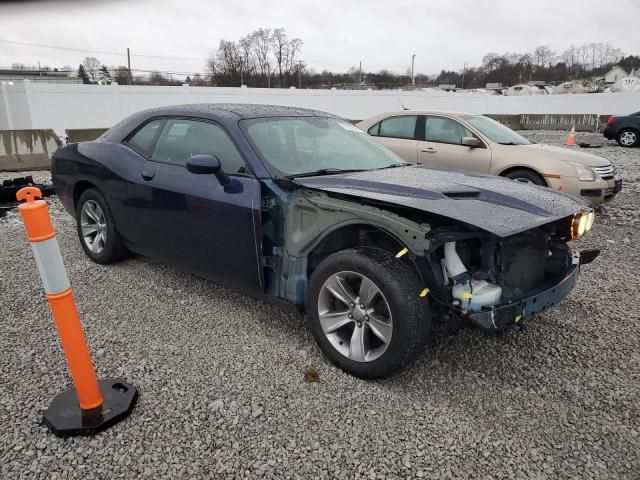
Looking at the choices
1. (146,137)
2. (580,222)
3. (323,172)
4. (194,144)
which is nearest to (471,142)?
(580,222)

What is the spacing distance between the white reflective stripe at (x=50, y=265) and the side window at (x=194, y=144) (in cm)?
138

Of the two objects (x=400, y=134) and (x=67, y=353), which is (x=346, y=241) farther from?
(x=400, y=134)

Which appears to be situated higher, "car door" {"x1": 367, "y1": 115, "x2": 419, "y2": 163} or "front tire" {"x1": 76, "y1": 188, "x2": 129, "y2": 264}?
"car door" {"x1": 367, "y1": 115, "x2": 419, "y2": 163}

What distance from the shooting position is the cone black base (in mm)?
2331

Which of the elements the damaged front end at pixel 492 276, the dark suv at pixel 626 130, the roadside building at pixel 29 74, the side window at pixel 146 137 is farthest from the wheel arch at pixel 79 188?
the roadside building at pixel 29 74

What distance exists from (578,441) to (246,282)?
2155mm

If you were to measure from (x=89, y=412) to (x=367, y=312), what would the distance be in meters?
1.56

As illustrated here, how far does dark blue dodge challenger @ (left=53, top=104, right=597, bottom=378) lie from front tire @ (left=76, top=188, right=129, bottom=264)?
182 mm

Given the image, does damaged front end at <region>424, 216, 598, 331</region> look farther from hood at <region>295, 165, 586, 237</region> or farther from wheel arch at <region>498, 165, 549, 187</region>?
wheel arch at <region>498, 165, 549, 187</region>

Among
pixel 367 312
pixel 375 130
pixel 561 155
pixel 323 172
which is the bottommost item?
pixel 367 312

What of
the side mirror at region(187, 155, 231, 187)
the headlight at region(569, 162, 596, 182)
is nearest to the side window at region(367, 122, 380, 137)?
the headlight at region(569, 162, 596, 182)

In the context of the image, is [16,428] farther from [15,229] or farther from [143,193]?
[15,229]

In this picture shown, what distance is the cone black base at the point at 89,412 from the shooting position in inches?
91.8

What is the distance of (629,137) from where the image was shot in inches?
638
